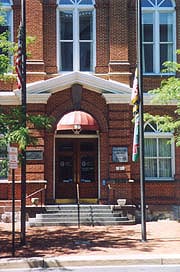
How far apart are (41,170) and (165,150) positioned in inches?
218

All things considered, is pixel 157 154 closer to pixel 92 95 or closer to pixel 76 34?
pixel 92 95

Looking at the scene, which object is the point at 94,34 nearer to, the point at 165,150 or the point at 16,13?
the point at 16,13

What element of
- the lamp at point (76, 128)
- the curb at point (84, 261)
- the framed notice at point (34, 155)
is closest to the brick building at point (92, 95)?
the framed notice at point (34, 155)

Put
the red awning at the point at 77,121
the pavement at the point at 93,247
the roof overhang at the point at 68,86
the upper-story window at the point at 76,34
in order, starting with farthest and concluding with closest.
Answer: the upper-story window at the point at 76,34 → the roof overhang at the point at 68,86 → the red awning at the point at 77,121 → the pavement at the point at 93,247

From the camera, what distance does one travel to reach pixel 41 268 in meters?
12.2

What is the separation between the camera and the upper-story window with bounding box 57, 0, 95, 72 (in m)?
22.3

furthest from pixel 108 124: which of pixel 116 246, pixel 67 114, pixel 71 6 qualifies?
pixel 116 246

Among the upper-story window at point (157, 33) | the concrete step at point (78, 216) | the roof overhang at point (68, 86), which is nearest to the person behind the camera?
the concrete step at point (78, 216)

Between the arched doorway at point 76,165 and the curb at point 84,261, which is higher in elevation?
the arched doorway at point 76,165

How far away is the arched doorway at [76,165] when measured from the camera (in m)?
22.0

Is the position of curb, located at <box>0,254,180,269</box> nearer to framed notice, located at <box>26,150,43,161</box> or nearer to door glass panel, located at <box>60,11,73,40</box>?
framed notice, located at <box>26,150,43,161</box>

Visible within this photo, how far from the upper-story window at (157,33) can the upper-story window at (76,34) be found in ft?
7.83

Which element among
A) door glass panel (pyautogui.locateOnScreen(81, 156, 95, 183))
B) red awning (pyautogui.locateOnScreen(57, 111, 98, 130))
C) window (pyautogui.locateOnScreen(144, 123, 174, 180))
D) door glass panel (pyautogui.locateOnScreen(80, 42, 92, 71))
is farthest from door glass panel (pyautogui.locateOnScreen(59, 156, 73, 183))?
door glass panel (pyautogui.locateOnScreen(80, 42, 92, 71))

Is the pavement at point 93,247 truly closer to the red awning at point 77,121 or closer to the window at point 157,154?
the window at point 157,154
